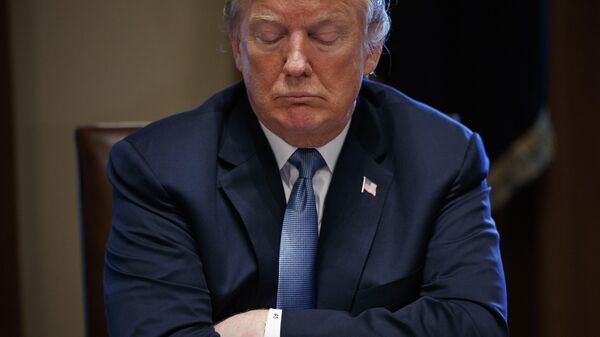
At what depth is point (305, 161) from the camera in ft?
5.86

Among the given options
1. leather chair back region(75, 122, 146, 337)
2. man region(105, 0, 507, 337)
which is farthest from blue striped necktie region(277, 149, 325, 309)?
leather chair back region(75, 122, 146, 337)

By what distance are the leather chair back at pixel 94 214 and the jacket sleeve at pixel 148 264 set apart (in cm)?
27

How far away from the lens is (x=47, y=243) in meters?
2.89

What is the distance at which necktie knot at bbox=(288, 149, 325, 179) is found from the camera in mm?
1780

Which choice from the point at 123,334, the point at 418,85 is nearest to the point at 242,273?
the point at 123,334

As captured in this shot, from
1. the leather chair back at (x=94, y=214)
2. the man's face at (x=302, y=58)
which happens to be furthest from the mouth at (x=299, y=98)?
the leather chair back at (x=94, y=214)

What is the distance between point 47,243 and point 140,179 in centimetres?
135

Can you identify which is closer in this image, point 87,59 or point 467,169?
point 467,169

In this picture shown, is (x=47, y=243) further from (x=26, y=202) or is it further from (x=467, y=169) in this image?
(x=467, y=169)

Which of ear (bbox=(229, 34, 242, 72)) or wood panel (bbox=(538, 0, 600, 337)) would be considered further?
wood panel (bbox=(538, 0, 600, 337))

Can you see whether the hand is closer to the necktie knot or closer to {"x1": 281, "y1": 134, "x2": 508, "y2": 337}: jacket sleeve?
{"x1": 281, "y1": 134, "x2": 508, "y2": 337}: jacket sleeve

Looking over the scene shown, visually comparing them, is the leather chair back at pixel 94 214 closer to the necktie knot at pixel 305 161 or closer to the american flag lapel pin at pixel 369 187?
the necktie knot at pixel 305 161

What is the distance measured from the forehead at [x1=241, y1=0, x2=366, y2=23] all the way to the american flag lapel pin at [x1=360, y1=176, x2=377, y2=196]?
1.20 ft

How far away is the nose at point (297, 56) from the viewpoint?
1.62 m
